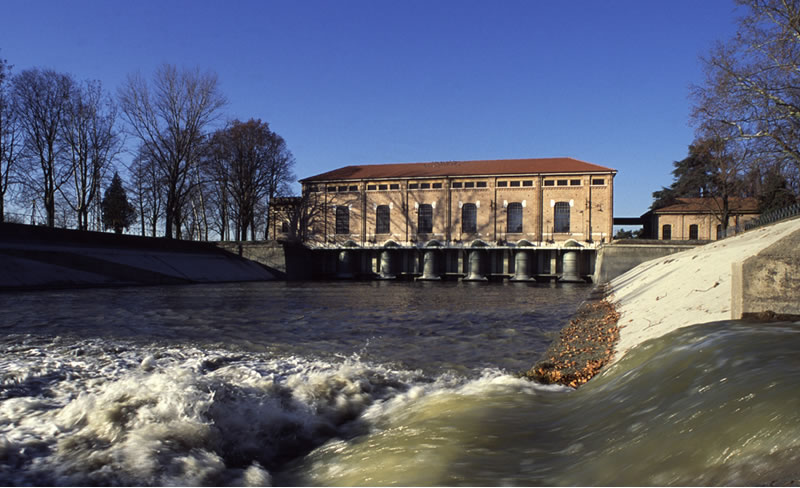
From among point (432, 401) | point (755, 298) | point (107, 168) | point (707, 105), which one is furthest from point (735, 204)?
point (107, 168)

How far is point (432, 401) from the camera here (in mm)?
5125

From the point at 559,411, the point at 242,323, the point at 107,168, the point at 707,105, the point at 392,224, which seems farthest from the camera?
the point at 392,224

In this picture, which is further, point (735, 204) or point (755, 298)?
point (735, 204)

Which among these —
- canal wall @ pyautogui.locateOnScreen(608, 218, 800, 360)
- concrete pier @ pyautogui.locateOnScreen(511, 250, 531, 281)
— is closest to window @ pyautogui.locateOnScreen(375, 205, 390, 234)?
concrete pier @ pyautogui.locateOnScreen(511, 250, 531, 281)

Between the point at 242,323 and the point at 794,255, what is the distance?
1109 centimetres

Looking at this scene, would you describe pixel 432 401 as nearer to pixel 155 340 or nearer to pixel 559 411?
pixel 559 411

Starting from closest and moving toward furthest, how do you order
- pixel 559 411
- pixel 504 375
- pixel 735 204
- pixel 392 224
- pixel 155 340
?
pixel 559 411 → pixel 504 375 → pixel 155 340 → pixel 735 204 → pixel 392 224

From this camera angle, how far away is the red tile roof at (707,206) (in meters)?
47.1

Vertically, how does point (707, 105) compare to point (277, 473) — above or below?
above

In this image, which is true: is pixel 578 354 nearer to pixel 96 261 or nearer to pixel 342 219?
pixel 96 261

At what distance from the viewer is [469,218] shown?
50250 millimetres

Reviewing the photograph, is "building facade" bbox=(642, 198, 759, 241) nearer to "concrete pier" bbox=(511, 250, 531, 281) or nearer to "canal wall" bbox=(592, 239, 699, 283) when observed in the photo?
"concrete pier" bbox=(511, 250, 531, 281)

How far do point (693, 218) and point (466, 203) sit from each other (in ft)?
79.9

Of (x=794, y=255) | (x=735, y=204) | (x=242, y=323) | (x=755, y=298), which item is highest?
(x=735, y=204)
